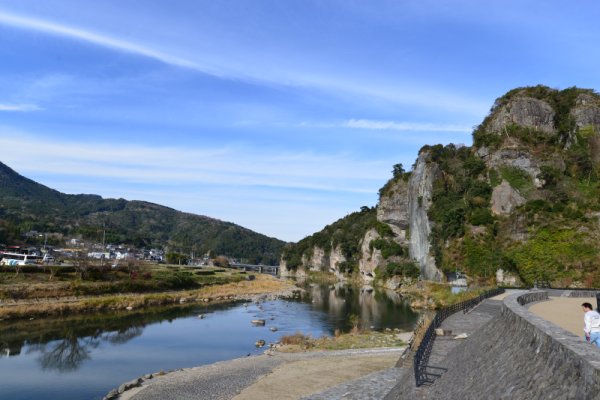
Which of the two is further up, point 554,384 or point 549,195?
point 549,195

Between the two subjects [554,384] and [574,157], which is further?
[574,157]

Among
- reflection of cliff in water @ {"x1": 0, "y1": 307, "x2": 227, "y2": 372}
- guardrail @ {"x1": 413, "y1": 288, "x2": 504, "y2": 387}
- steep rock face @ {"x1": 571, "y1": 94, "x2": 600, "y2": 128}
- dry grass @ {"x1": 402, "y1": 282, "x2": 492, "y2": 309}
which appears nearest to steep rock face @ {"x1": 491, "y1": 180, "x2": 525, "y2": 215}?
dry grass @ {"x1": 402, "y1": 282, "x2": 492, "y2": 309}

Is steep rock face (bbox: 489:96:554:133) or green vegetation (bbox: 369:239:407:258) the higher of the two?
steep rock face (bbox: 489:96:554:133)

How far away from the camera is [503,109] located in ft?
270

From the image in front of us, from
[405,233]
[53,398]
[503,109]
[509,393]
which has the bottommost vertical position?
[53,398]

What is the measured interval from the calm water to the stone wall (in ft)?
64.0

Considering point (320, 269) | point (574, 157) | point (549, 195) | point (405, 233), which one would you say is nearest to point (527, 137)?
point (574, 157)

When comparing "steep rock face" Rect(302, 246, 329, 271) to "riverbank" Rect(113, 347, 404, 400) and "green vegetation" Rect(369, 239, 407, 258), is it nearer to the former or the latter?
"green vegetation" Rect(369, 239, 407, 258)

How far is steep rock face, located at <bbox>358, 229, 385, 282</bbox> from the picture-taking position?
11475 centimetres

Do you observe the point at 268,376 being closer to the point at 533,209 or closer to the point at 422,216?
the point at 533,209

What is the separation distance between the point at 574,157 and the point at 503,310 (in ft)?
224

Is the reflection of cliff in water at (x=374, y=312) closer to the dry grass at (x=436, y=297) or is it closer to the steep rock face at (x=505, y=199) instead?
the dry grass at (x=436, y=297)

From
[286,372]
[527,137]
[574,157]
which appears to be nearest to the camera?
[286,372]

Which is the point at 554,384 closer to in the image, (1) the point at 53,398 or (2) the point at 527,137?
(1) the point at 53,398
